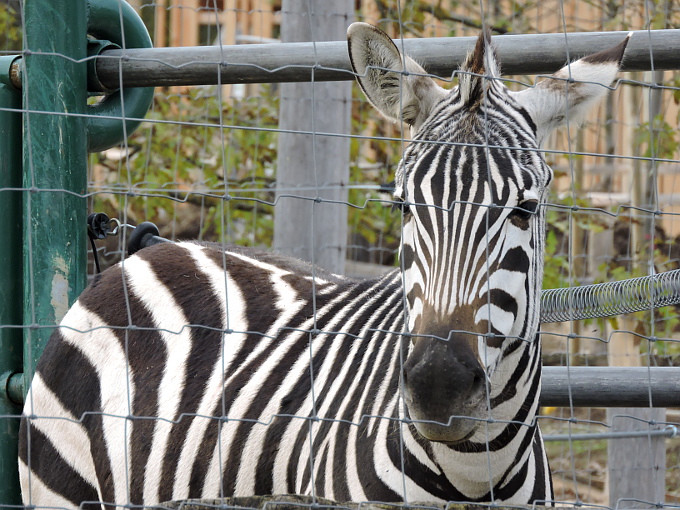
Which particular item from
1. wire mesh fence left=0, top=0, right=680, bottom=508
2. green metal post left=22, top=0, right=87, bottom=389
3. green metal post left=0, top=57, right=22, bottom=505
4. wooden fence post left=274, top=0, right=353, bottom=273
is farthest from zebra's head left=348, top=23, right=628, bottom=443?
wooden fence post left=274, top=0, right=353, bottom=273

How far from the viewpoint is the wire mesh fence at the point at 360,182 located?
9.82 feet

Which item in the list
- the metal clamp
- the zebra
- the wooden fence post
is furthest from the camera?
the wooden fence post

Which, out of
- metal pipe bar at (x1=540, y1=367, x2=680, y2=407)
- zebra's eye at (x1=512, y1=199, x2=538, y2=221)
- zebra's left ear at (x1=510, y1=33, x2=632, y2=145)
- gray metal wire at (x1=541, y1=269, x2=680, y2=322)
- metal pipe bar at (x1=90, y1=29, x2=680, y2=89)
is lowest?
metal pipe bar at (x1=540, y1=367, x2=680, y2=407)

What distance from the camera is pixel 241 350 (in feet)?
10.3

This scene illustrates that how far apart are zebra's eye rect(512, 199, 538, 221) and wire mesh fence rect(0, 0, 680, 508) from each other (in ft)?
0.76

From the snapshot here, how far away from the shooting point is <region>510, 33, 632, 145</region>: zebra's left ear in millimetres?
2572

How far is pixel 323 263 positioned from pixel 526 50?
2.21 m

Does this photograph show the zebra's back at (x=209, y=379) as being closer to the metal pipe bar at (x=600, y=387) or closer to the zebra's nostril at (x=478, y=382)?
the zebra's nostril at (x=478, y=382)

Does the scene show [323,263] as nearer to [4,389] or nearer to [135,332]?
[135,332]

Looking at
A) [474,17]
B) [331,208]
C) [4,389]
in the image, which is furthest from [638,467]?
[474,17]

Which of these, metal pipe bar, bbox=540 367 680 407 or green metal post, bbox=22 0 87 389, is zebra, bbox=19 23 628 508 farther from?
metal pipe bar, bbox=540 367 680 407

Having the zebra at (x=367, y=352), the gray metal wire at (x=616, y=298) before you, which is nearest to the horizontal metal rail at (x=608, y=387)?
the gray metal wire at (x=616, y=298)

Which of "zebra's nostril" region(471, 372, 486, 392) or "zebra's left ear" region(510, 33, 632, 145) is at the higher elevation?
"zebra's left ear" region(510, 33, 632, 145)

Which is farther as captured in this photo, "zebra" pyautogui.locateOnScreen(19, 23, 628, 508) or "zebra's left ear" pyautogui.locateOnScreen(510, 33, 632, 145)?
"zebra's left ear" pyautogui.locateOnScreen(510, 33, 632, 145)
